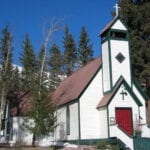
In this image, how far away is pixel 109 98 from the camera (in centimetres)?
2884

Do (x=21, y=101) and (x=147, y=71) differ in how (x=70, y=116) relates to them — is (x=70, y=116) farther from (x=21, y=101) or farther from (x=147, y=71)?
(x=21, y=101)

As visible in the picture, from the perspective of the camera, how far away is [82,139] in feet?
96.7

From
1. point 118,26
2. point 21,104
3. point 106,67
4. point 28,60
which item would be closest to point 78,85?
point 106,67

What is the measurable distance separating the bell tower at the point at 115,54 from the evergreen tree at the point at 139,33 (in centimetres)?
662

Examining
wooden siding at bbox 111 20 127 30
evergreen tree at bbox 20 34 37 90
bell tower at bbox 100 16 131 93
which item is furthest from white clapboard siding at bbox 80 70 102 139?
evergreen tree at bbox 20 34 37 90

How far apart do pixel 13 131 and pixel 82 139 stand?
12.5 metres

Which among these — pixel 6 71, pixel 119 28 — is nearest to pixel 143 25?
pixel 119 28

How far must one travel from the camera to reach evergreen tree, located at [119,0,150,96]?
3759 cm

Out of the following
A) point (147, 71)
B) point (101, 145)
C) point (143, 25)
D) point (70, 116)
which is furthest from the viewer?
point (143, 25)

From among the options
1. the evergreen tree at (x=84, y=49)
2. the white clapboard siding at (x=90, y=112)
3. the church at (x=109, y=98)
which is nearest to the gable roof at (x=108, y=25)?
the church at (x=109, y=98)

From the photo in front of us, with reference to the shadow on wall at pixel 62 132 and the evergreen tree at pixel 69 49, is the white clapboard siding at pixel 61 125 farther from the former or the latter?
the evergreen tree at pixel 69 49

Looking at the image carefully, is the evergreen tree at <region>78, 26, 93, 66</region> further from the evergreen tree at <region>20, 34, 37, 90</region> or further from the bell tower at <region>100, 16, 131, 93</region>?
the bell tower at <region>100, 16, 131, 93</region>

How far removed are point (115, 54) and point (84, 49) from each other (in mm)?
43413

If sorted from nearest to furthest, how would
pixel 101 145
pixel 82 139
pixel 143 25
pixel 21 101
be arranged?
pixel 101 145
pixel 82 139
pixel 143 25
pixel 21 101
